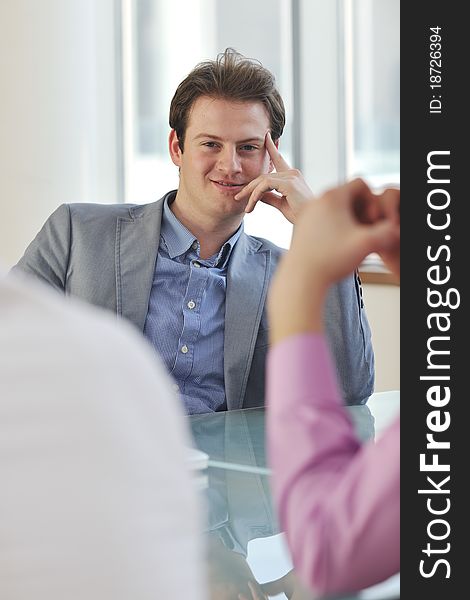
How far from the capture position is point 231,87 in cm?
198

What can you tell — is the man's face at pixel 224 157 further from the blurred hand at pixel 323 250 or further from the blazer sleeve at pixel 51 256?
the blurred hand at pixel 323 250

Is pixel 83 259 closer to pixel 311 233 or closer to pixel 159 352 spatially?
pixel 159 352

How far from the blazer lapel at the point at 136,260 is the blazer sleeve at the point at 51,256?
0.10 m

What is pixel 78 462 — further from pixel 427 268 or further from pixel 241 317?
pixel 241 317

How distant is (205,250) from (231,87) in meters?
0.31

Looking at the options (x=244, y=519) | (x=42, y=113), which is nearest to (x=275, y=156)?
(x=244, y=519)

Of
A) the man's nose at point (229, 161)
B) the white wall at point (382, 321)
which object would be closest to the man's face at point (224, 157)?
the man's nose at point (229, 161)

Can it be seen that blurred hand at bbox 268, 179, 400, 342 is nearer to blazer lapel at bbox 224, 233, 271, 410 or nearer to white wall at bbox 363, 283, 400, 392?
blazer lapel at bbox 224, 233, 271, 410

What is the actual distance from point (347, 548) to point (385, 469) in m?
0.04

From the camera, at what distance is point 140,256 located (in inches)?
74.1

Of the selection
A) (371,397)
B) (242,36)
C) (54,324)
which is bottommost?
(371,397)

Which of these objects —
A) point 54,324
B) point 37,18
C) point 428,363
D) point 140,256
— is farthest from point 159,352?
point 37,18

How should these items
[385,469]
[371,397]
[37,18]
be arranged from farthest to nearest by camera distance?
[37,18] < [371,397] < [385,469]

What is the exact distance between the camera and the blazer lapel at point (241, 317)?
1.82 m
